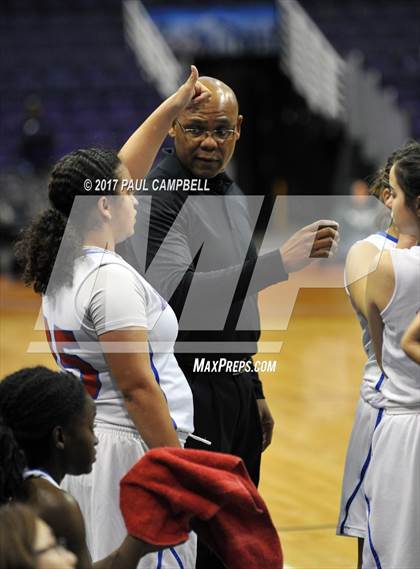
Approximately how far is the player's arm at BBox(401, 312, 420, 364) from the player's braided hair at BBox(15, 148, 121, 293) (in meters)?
0.75

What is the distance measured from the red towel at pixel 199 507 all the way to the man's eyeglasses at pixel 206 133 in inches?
44.7

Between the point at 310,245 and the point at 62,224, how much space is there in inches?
22.5

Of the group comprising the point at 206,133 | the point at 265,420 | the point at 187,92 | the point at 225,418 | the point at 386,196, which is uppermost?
the point at 187,92

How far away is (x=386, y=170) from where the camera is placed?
9.71 ft

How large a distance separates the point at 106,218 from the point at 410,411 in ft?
2.89

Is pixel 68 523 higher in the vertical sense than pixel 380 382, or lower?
higher

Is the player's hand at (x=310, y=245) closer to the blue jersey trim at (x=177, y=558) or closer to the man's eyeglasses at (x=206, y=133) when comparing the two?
the man's eyeglasses at (x=206, y=133)

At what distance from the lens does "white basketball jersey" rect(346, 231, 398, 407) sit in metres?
2.88

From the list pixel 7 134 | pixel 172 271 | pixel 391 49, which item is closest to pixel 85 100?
pixel 7 134

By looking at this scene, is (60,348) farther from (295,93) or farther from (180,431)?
(295,93)

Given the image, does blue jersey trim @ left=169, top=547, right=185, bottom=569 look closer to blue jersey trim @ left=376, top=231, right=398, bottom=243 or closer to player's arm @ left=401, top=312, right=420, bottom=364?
player's arm @ left=401, top=312, right=420, bottom=364

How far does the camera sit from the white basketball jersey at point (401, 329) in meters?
2.58

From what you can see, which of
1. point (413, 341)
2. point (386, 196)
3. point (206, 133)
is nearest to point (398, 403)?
point (413, 341)

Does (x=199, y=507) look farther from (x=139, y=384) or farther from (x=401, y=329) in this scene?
(x=401, y=329)
